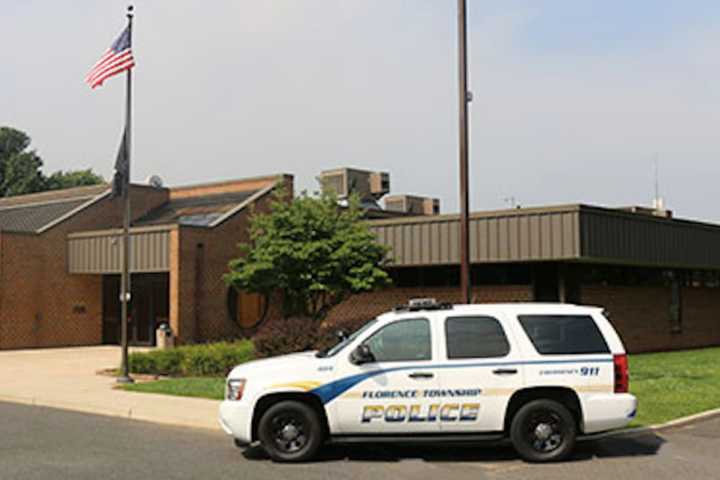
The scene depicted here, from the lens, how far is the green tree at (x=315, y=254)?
22.8 metres

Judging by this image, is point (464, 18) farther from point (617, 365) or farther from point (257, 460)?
point (257, 460)

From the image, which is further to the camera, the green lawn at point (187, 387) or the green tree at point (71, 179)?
the green tree at point (71, 179)

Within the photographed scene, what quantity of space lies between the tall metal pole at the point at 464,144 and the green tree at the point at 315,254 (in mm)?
7077

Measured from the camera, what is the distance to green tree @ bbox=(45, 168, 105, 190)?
86.0 metres

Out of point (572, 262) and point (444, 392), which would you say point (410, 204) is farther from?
point (444, 392)

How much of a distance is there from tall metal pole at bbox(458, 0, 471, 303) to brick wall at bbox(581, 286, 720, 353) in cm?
1089

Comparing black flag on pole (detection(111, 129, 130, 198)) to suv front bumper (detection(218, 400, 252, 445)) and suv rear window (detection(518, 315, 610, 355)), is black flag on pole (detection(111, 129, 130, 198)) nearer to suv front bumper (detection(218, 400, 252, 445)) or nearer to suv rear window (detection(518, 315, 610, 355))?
suv front bumper (detection(218, 400, 252, 445))

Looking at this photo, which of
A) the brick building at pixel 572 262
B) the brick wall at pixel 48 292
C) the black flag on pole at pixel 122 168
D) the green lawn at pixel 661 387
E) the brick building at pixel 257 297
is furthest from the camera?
the brick wall at pixel 48 292

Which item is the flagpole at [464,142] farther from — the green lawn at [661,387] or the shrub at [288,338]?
the shrub at [288,338]

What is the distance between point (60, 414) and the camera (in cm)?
1465

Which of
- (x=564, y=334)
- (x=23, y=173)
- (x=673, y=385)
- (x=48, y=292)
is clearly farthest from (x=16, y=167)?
(x=564, y=334)

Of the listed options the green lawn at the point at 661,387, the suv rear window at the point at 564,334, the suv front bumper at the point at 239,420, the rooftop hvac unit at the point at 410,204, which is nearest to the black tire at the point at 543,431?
the suv rear window at the point at 564,334

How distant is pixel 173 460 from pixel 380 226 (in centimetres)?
1708

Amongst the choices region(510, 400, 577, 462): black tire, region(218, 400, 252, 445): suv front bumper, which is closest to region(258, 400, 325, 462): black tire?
region(218, 400, 252, 445): suv front bumper
